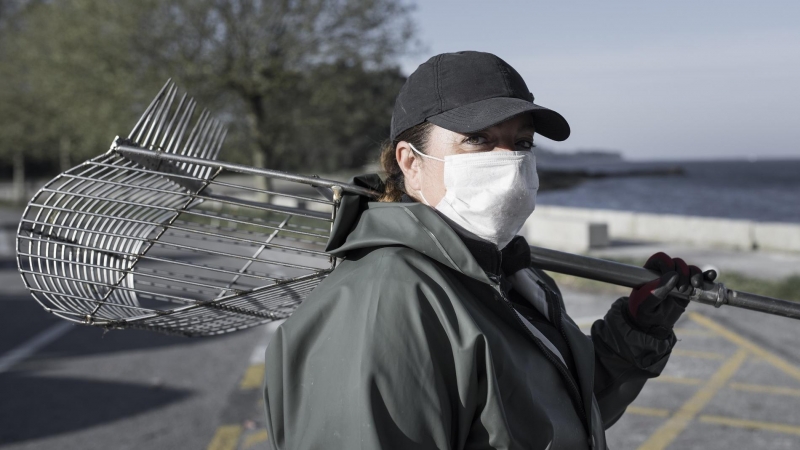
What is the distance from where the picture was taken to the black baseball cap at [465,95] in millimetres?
1649

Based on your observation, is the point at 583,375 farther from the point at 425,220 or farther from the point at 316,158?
the point at 316,158

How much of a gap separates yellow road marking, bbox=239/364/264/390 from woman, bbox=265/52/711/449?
4.43 meters

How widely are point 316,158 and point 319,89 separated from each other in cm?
3375

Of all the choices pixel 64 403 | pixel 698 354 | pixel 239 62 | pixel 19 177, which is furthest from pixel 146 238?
pixel 19 177

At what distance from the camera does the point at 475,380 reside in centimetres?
144

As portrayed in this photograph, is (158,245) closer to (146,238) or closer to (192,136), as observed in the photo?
(146,238)

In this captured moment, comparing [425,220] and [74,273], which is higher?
[425,220]

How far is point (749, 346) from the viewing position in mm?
7078

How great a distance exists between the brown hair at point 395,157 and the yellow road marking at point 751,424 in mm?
4111

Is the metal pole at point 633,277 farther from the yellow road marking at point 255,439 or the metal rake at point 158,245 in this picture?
the yellow road marking at point 255,439

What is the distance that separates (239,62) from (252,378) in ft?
49.0

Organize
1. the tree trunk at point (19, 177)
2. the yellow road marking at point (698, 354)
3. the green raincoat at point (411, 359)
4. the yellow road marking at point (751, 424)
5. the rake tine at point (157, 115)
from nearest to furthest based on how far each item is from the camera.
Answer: the green raincoat at point (411, 359), the rake tine at point (157, 115), the yellow road marking at point (751, 424), the yellow road marking at point (698, 354), the tree trunk at point (19, 177)

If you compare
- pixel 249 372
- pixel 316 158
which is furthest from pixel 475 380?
pixel 316 158

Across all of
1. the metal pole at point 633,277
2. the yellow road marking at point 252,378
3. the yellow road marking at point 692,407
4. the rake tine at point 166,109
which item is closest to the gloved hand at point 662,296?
the metal pole at point 633,277
